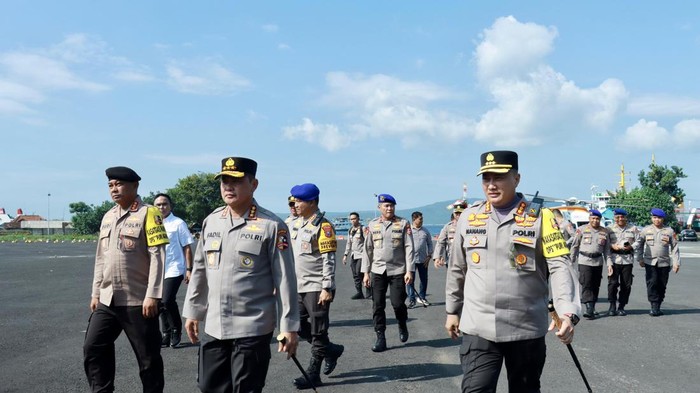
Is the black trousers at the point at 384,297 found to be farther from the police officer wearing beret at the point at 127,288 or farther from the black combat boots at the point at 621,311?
the black combat boots at the point at 621,311

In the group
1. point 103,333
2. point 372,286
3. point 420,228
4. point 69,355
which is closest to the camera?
point 103,333

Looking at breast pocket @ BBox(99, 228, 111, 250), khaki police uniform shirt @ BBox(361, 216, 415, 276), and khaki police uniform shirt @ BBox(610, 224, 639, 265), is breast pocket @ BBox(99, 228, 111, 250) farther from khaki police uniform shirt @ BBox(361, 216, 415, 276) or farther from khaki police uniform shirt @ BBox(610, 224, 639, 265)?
khaki police uniform shirt @ BBox(610, 224, 639, 265)

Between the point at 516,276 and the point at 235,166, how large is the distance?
2116 millimetres

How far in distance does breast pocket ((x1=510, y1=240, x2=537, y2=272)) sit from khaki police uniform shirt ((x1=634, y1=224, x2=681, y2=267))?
9.35 metres

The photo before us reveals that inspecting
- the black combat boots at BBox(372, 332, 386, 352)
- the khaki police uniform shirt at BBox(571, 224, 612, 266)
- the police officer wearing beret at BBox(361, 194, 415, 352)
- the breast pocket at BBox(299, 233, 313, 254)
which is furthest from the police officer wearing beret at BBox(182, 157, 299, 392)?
the khaki police uniform shirt at BBox(571, 224, 612, 266)

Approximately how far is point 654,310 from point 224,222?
10.2 m

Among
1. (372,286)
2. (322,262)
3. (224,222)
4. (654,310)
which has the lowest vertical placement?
(654,310)

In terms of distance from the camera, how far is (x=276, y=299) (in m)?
4.25

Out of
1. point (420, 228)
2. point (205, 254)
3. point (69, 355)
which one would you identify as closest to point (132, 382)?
point (69, 355)

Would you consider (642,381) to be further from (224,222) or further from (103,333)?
(103,333)

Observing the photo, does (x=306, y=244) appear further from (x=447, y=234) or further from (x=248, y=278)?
(x=447, y=234)

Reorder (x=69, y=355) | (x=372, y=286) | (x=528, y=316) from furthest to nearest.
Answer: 1. (x=372, y=286)
2. (x=69, y=355)
3. (x=528, y=316)

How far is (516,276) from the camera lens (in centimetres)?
393

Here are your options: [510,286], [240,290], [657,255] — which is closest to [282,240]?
[240,290]
